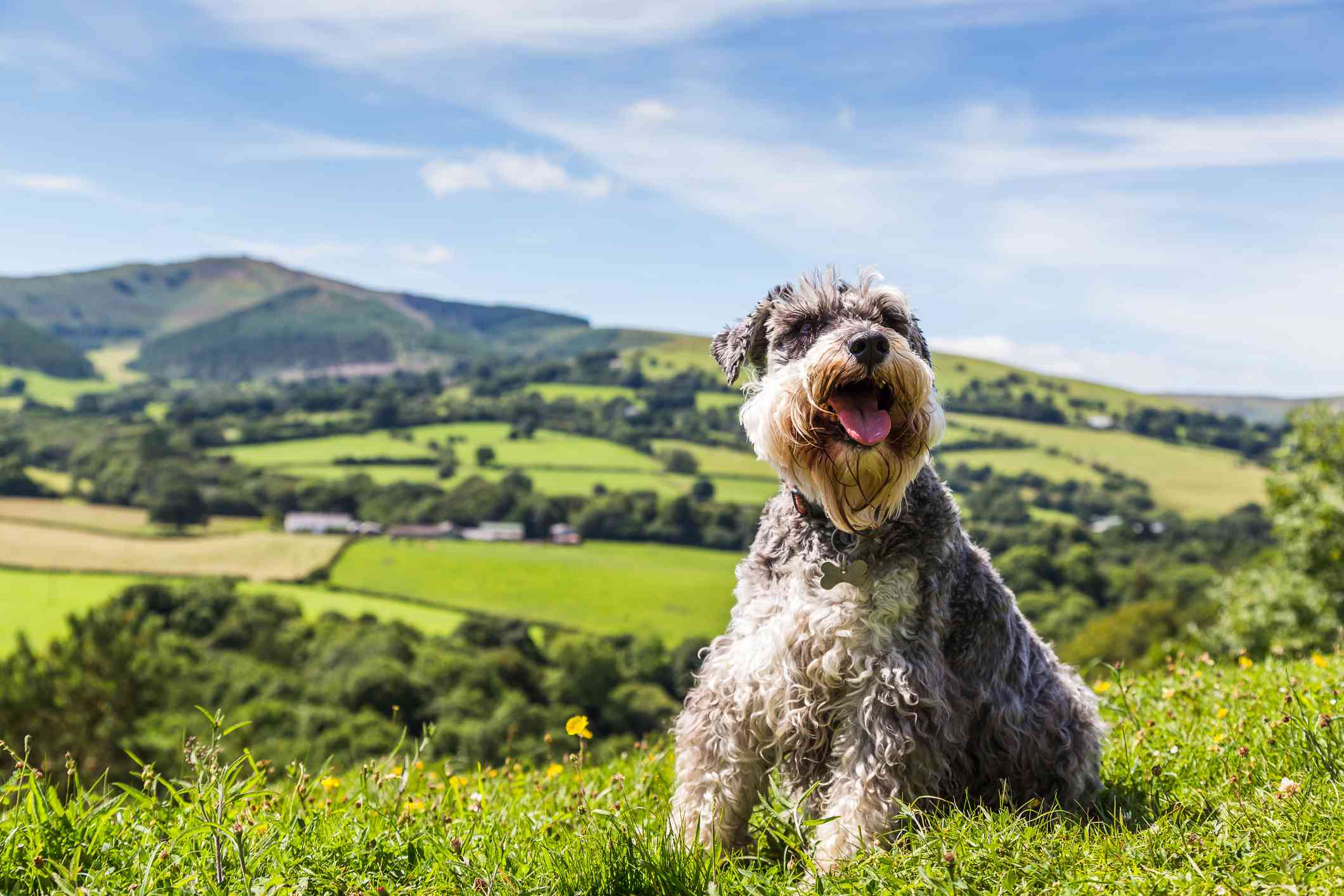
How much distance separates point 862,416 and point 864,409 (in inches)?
1.8

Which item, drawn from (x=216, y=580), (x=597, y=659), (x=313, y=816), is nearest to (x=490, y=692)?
(x=597, y=659)

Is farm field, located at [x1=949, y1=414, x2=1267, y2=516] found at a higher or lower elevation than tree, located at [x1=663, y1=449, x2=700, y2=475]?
higher

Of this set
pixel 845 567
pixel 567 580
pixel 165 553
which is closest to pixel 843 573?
pixel 845 567

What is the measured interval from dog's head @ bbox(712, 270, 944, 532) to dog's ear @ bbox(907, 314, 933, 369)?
0.23 meters

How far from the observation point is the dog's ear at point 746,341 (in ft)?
17.8

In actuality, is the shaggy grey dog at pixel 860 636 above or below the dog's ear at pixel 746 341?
below

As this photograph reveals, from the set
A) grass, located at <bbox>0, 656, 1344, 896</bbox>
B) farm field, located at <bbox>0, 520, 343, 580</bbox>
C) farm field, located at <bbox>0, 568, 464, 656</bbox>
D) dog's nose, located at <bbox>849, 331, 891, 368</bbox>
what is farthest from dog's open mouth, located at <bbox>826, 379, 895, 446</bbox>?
farm field, located at <bbox>0, 520, 343, 580</bbox>

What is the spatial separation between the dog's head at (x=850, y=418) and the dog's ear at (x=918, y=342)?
23 centimetres

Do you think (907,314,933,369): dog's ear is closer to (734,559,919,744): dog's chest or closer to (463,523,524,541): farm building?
(734,559,919,744): dog's chest

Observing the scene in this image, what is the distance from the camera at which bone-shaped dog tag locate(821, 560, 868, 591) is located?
4.84 metres

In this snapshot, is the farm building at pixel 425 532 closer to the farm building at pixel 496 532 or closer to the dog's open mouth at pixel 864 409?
the farm building at pixel 496 532

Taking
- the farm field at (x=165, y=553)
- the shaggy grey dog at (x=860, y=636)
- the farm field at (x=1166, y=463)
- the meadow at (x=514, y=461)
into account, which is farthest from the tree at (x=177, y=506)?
the shaggy grey dog at (x=860, y=636)

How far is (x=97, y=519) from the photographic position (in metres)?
118

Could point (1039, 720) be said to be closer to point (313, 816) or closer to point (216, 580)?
point (313, 816)
